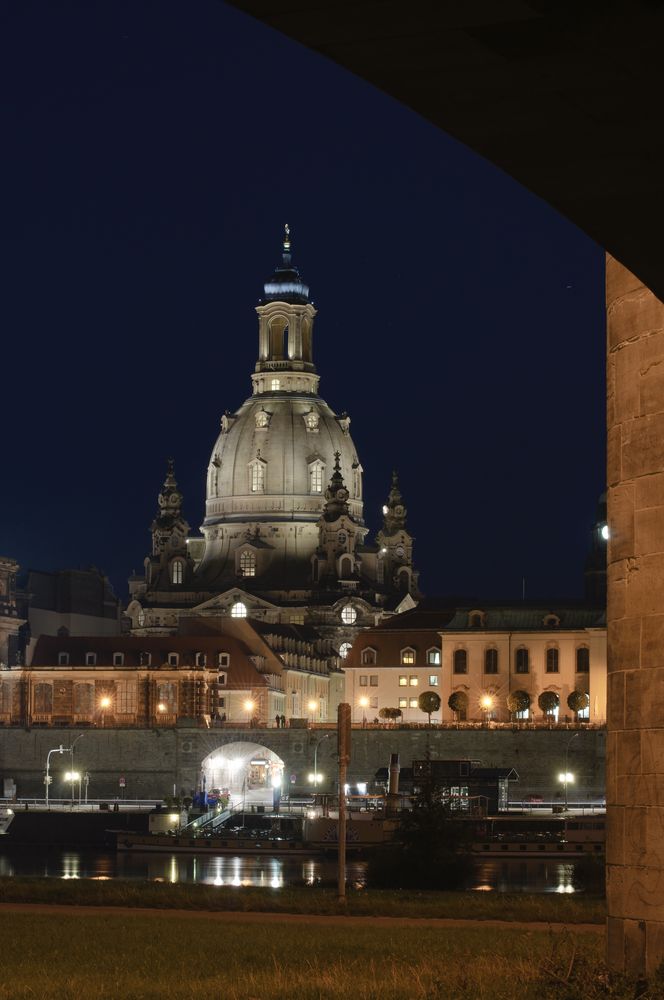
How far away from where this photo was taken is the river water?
65125 mm

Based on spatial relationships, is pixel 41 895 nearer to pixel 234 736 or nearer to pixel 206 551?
pixel 234 736

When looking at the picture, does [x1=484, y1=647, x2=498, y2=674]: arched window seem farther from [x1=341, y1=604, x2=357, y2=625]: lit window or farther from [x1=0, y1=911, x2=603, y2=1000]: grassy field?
[x1=0, y1=911, x2=603, y2=1000]: grassy field

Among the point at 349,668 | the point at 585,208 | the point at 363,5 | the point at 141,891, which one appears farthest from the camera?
the point at 349,668

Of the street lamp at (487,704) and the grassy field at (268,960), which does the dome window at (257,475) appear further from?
the grassy field at (268,960)

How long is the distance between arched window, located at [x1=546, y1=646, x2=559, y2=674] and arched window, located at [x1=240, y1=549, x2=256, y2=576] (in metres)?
40.8

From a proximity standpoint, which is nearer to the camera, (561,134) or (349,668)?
(561,134)

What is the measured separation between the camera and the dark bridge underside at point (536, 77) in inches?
237

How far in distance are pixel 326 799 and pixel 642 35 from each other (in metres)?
91.1

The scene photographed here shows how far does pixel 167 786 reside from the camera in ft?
389

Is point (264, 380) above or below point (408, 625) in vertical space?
above

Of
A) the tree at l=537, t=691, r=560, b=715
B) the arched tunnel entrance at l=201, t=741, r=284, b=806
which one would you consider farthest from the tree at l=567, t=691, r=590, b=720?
the arched tunnel entrance at l=201, t=741, r=284, b=806

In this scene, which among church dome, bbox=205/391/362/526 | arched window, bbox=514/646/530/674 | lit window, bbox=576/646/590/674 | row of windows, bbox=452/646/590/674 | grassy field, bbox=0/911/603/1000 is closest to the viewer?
grassy field, bbox=0/911/603/1000

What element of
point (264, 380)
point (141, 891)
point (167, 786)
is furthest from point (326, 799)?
point (264, 380)

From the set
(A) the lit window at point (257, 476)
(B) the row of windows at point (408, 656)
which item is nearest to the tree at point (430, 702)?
(B) the row of windows at point (408, 656)
